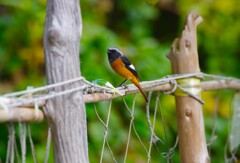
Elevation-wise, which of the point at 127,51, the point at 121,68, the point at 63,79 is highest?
the point at 127,51

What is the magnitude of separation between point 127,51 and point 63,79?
1858mm

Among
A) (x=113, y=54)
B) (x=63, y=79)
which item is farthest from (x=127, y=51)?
(x=63, y=79)

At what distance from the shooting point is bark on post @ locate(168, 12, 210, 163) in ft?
5.90

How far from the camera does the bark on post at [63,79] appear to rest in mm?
1287

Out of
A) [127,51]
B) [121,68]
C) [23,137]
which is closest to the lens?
[23,137]

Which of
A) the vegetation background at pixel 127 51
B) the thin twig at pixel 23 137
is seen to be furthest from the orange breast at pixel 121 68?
Answer: the vegetation background at pixel 127 51

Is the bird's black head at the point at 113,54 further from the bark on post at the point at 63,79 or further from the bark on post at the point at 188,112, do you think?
the bark on post at the point at 63,79

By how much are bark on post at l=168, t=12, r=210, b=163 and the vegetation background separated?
676mm

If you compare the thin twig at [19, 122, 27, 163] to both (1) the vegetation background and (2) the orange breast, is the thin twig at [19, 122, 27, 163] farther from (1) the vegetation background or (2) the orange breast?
(1) the vegetation background

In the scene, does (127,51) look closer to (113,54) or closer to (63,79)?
(113,54)

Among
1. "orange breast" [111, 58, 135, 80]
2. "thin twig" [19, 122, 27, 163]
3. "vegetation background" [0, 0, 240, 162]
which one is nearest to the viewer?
"thin twig" [19, 122, 27, 163]

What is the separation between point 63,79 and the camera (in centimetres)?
129

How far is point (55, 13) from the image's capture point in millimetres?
1311

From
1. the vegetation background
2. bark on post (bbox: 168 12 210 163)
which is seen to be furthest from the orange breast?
the vegetation background
